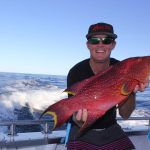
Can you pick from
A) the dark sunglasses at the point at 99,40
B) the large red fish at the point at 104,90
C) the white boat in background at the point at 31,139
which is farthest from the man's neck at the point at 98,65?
the white boat in background at the point at 31,139

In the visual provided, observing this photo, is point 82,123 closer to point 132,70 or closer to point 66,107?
point 66,107

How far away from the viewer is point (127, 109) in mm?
3078

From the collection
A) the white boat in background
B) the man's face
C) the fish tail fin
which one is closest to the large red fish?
the fish tail fin

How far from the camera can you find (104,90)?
2494 millimetres

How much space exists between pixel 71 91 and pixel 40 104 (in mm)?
8284

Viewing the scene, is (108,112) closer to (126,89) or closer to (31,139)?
(126,89)

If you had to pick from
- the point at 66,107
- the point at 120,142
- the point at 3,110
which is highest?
the point at 66,107

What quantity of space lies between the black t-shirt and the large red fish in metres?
0.54

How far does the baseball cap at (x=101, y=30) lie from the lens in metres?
3.02

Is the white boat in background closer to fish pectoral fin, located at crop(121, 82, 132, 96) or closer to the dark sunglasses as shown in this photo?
the dark sunglasses

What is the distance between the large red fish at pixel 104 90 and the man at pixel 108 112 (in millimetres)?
468

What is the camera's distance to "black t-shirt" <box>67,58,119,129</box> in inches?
123

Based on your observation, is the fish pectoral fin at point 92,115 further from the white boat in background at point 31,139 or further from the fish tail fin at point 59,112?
the white boat in background at point 31,139

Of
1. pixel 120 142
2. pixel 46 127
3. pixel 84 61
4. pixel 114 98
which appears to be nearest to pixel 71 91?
pixel 114 98
